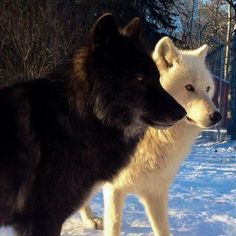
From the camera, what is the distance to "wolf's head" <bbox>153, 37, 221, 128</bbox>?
3723 mm

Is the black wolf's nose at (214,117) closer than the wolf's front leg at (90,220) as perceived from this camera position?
Yes

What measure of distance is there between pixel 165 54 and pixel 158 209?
1490 millimetres

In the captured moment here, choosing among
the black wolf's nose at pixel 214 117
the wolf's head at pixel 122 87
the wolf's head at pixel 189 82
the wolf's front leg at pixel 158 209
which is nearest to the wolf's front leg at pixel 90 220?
the wolf's front leg at pixel 158 209

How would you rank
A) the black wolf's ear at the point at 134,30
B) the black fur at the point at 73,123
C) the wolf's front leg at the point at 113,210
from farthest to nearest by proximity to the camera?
the wolf's front leg at the point at 113,210 → the black wolf's ear at the point at 134,30 → the black fur at the point at 73,123

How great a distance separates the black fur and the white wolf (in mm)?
732

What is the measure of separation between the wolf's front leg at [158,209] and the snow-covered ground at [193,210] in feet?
1.61

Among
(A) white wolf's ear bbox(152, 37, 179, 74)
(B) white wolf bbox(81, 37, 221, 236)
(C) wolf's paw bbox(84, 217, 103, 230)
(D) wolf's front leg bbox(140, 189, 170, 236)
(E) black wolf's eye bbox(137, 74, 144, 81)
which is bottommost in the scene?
(C) wolf's paw bbox(84, 217, 103, 230)

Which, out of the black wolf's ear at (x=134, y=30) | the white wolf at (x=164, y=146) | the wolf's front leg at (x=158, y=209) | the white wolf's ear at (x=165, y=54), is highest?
the black wolf's ear at (x=134, y=30)

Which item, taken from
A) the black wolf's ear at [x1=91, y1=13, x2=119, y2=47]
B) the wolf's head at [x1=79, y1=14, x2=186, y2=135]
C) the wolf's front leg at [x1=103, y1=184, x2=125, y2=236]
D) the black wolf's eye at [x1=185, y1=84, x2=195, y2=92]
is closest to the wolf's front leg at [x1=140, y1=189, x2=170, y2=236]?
the wolf's front leg at [x1=103, y1=184, x2=125, y2=236]

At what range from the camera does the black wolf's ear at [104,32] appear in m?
2.81

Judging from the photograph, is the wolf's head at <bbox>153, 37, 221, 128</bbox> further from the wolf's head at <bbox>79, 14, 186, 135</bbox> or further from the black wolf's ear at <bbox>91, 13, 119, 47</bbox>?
the black wolf's ear at <bbox>91, 13, 119, 47</bbox>

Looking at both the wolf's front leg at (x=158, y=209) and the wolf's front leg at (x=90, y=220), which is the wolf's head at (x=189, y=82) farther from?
the wolf's front leg at (x=90, y=220)

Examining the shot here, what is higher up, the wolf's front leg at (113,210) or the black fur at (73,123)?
the black fur at (73,123)

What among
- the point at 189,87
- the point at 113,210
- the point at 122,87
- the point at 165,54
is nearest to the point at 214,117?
the point at 189,87
